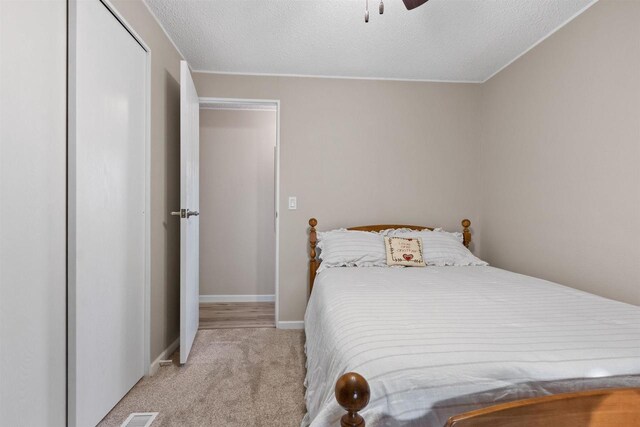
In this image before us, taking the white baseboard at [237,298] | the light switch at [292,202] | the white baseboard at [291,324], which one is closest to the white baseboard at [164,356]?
the white baseboard at [291,324]

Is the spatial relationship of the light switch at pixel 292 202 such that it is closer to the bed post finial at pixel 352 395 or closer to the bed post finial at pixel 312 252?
the bed post finial at pixel 312 252

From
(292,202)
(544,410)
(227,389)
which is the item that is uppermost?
(292,202)

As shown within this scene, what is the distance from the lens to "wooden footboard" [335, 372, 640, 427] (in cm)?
70

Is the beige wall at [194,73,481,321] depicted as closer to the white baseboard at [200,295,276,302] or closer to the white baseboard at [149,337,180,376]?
the white baseboard at [149,337,180,376]

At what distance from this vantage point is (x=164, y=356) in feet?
7.47

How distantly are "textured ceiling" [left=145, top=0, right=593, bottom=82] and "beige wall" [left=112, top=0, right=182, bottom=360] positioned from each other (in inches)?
6.3

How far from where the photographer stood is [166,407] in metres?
1.71

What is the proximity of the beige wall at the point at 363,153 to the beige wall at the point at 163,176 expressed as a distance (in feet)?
1.95

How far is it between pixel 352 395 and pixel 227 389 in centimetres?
150

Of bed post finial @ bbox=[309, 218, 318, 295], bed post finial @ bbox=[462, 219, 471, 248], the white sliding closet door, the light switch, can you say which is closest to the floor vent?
the white sliding closet door

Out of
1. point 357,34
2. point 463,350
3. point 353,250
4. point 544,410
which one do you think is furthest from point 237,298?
point 544,410

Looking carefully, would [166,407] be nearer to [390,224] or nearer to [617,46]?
[390,224]

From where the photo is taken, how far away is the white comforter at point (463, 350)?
2.88ft

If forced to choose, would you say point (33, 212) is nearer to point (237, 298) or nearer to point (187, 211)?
point (187, 211)
